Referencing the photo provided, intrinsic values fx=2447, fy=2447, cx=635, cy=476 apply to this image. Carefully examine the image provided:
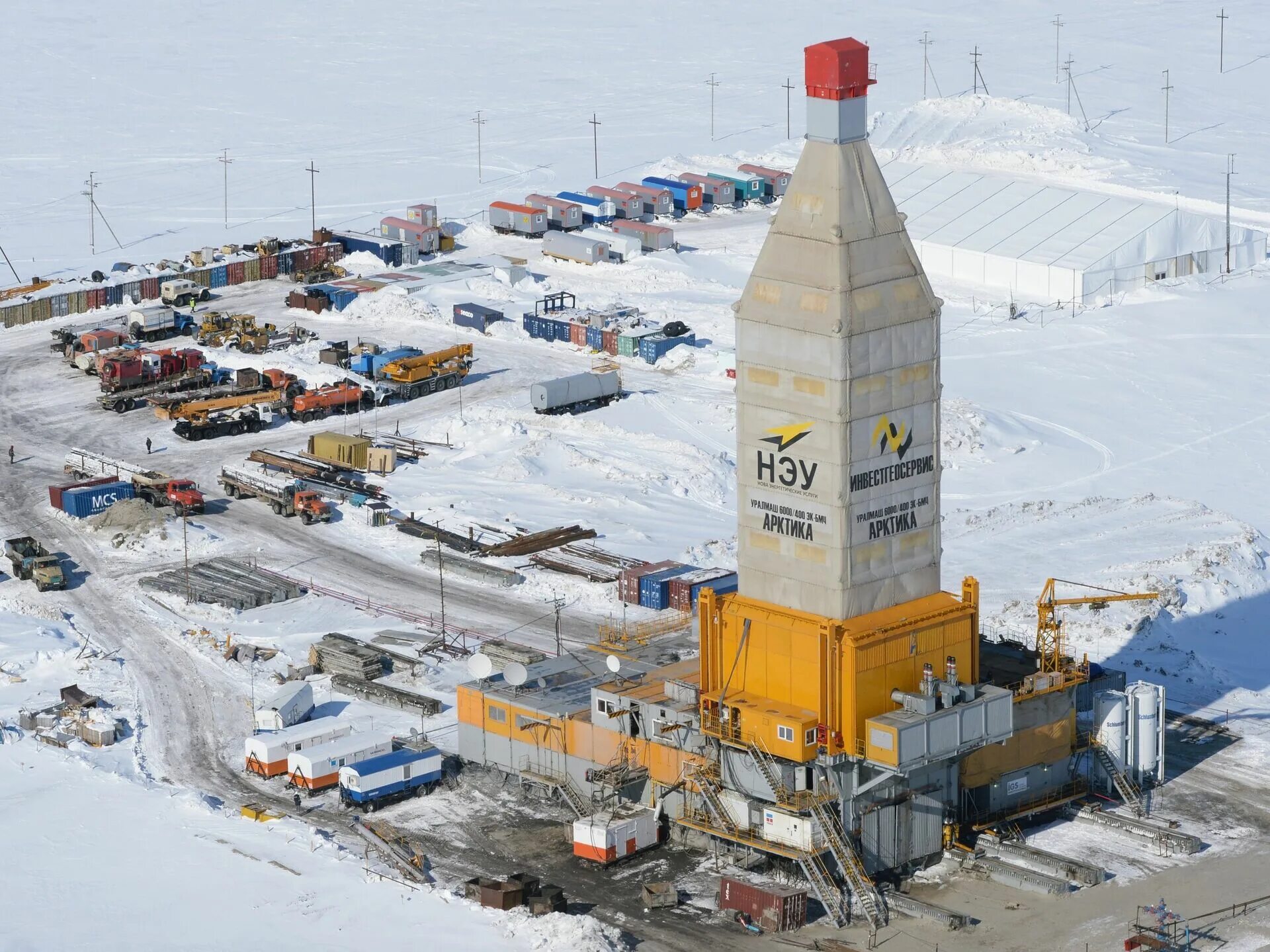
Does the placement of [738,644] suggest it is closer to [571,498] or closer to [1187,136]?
[571,498]

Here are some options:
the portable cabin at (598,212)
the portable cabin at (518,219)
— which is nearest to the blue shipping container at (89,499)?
the portable cabin at (518,219)

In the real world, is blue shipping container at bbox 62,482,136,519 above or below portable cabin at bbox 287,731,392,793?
above

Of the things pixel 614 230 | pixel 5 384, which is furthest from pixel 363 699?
pixel 614 230

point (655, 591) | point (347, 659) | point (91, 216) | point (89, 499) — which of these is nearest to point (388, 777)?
point (347, 659)

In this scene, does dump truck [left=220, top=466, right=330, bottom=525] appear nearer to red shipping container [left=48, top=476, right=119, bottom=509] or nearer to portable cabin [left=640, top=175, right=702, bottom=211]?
red shipping container [left=48, top=476, right=119, bottom=509]

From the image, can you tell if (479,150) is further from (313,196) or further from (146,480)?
(146,480)

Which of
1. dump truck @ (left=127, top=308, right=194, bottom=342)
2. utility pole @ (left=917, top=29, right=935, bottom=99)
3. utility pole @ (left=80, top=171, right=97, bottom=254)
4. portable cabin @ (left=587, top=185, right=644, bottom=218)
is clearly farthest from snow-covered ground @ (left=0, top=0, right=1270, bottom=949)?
dump truck @ (left=127, top=308, right=194, bottom=342)
